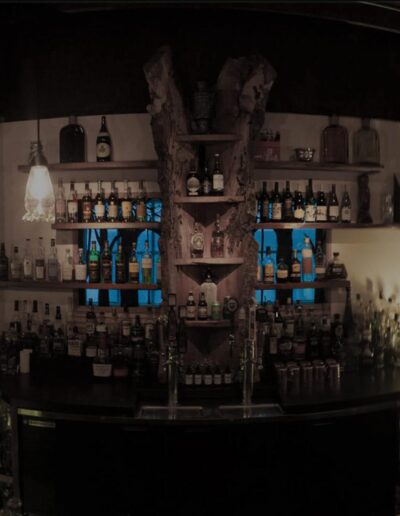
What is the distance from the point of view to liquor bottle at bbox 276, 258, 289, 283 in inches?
139

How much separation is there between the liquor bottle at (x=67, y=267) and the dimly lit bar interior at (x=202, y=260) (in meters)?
0.02

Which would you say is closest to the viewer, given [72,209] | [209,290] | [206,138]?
[206,138]

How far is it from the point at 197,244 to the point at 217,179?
445 millimetres

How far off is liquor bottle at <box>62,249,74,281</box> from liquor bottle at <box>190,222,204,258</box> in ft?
3.08

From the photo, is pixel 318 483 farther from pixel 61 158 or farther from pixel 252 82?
pixel 61 158

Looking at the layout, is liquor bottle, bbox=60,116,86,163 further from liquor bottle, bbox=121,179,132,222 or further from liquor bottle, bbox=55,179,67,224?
liquor bottle, bbox=121,179,132,222

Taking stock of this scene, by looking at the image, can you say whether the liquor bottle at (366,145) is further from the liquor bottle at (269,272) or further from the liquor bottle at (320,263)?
the liquor bottle at (269,272)

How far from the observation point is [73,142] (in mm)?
3633

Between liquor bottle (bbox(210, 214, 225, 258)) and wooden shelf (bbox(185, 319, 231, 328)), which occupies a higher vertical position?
liquor bottle (bbox(210, 214, 225, 258))

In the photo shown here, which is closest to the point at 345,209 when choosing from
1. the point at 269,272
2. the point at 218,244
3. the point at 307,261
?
the point at 307,261

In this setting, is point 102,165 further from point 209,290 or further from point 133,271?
point 209,290

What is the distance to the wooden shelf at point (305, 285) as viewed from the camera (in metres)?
3.41

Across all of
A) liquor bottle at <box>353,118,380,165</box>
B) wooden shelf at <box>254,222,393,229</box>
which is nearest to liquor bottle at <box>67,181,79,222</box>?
wooden shelf at <box>254,222,393,229</box>

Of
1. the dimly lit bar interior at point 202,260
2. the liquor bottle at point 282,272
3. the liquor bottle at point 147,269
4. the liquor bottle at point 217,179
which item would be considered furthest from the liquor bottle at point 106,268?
the liquor bottle at point 282,272
